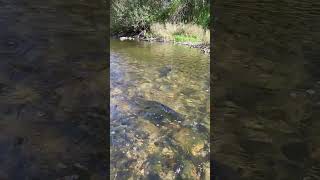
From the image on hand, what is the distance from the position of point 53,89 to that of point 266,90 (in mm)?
702

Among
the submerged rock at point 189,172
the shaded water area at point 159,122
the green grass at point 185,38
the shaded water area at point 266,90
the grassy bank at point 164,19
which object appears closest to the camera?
the shaded water area at point 266,90

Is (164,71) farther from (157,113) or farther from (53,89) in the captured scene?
(53,89)

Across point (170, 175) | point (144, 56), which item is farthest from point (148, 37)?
point (170, 175)

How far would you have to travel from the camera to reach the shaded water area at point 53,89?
1356 millimetres

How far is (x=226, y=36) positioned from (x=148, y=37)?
668 inches

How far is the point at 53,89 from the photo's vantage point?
1.40 meters

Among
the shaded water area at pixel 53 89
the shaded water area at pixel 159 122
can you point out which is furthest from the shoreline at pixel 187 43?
the shaded water area at pixel 53 89

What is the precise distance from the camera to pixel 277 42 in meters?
1.21

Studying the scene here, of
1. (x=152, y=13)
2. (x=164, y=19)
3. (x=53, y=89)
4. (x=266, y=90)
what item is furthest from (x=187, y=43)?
(x=266, y=90)

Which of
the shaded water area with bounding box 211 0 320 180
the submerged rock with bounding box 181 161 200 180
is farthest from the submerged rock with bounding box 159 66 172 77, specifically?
the shaded water area with bounding box 211 0 320 180

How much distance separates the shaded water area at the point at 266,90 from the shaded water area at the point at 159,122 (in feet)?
10.5

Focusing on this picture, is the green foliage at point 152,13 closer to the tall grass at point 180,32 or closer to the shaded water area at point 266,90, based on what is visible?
the tall grass at point 180,32

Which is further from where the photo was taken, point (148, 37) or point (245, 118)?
point (148, 37)

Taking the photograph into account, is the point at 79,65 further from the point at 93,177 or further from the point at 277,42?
the point at 277,42
